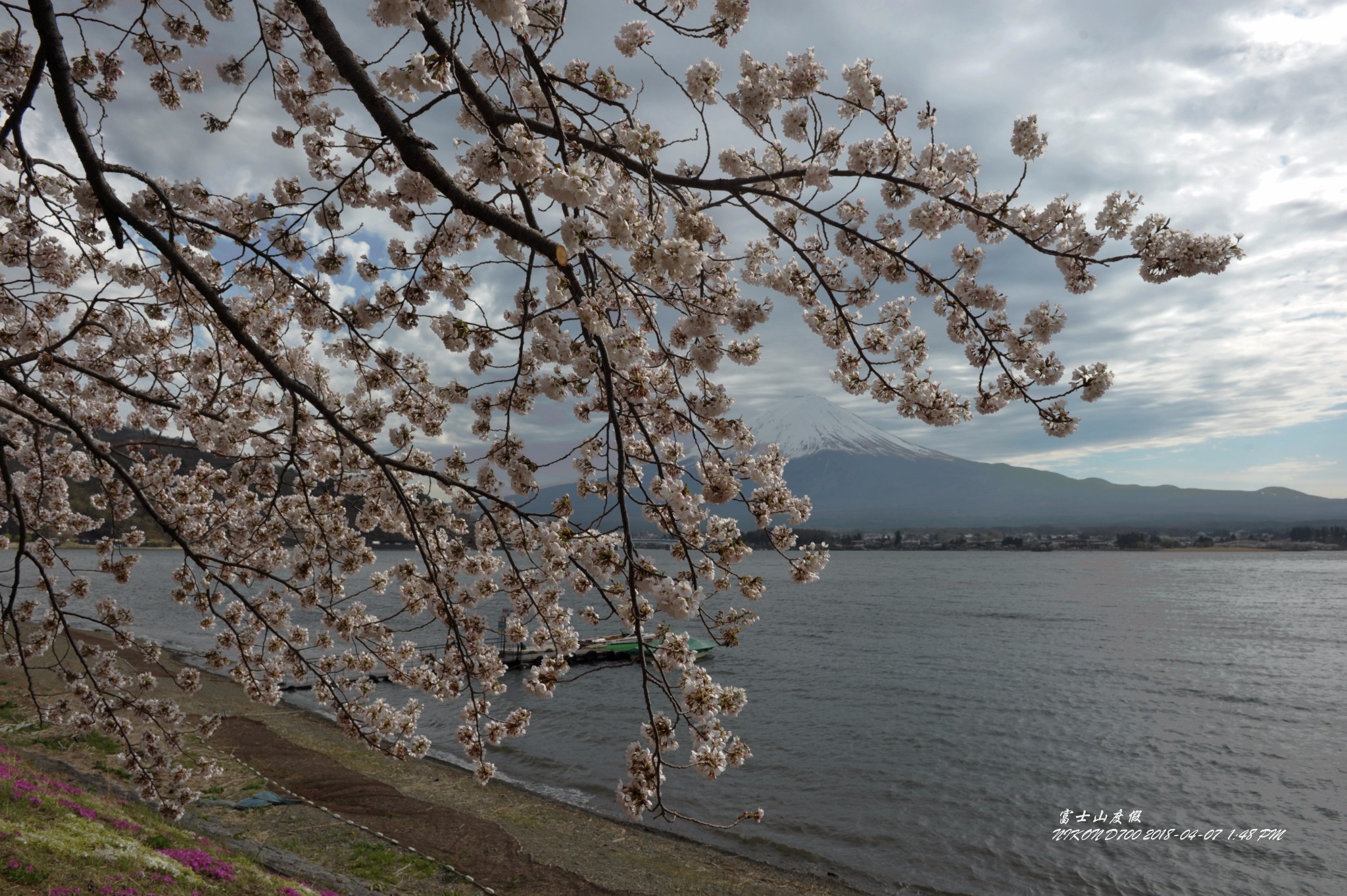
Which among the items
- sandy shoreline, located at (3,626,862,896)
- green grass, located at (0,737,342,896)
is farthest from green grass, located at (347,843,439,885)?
green grass, located at (0,737,342,896)

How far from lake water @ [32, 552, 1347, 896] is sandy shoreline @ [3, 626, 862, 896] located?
0.98 m

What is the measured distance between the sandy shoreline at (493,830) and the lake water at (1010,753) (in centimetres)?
98

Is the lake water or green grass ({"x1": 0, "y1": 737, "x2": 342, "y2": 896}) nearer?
green grass ({"x1": 0, "y1": 737, "x2": 342, "y2": 896})

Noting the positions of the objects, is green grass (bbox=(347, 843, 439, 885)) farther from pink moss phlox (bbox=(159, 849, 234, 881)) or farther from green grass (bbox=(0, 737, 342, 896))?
pink moss phlox (bbox=(159, 849, 234, 881))

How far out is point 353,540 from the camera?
Result: 5.47m

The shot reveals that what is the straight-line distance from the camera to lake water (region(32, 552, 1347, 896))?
548 inches

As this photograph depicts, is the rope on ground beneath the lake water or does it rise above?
above

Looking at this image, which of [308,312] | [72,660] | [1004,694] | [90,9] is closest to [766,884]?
[308,312]

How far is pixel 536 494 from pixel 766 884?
11527 millimetres

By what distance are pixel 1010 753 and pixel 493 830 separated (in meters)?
15.0

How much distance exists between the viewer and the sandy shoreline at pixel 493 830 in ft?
39.0

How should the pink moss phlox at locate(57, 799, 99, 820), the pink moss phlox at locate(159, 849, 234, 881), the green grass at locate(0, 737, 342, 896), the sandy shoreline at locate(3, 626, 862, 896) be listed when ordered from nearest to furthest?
the green grass at locate(0, 737, 342, 896), the pink moss phlox at locate(159, 849, 234, 881), the pink moss phlox at locate(57, 799, 99, 820), the sandy shoreline at locate(3, 626, 862, 896)

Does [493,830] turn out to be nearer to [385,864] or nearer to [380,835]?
[380,835]

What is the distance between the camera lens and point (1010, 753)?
20.1 metres
